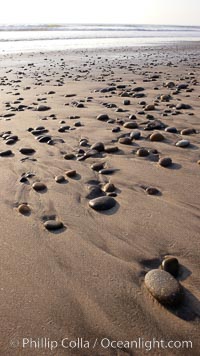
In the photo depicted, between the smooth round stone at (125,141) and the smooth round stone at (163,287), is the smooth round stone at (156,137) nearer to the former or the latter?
the smooth round stone at (125,141)

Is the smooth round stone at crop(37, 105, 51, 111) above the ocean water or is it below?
below

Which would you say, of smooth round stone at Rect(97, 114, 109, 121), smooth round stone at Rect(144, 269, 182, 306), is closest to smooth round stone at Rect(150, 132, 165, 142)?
smooth round stone at Rect(97, 114, 109, 121)

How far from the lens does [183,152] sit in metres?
3.64

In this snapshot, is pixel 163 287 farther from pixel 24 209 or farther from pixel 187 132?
pixel 187 132

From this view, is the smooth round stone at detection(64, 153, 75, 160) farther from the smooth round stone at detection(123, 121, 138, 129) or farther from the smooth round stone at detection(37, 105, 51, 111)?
the smooth round stone at detection(37, 105, 51, 111)

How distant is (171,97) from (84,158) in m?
3.51

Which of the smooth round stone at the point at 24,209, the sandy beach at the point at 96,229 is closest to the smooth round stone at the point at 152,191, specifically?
the sandy beach at the point at 96,229

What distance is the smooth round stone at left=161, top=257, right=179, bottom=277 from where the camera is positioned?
1890 mm

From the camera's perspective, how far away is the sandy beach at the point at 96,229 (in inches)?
63.0

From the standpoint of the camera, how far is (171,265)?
190 centimetres

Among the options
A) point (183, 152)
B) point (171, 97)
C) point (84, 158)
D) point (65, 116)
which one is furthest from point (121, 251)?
point (171, 97)

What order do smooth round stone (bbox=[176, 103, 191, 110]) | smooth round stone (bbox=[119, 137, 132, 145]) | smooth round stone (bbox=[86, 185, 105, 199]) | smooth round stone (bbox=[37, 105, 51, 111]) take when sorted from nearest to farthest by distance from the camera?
smooth round stone (bbox=[86, 185, 105, 199]) → smooth round stone (bbox=[119, 137, 132, 145]) → smooth round stone (bbox=[176, 103, 191, 110]) → smooth round stone (bbox=[37, 105, 51, 111])

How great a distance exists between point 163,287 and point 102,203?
102cm

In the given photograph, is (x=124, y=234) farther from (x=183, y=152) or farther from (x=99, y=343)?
(x=183, y=152)
